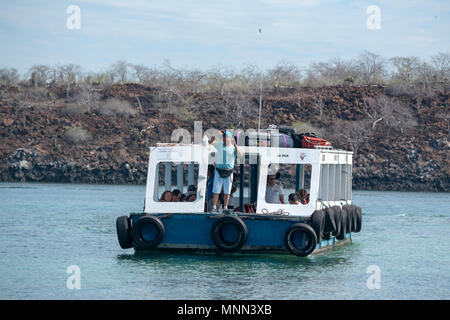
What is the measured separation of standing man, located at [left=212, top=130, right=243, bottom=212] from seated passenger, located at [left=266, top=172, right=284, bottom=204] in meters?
0.91

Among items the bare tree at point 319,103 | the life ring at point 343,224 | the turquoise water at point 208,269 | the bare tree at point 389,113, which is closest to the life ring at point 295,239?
the turquoise water at point 208,269

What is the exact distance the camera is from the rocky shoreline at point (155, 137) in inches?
2697

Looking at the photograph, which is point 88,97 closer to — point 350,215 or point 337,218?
point 350,215

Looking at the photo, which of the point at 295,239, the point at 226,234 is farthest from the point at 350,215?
the point at 226,234

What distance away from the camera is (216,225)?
19359 millimetres

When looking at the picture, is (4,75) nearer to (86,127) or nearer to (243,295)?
(86,127)

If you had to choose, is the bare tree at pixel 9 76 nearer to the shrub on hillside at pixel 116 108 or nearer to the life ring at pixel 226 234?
the shrub on hillside at pixel 116 108

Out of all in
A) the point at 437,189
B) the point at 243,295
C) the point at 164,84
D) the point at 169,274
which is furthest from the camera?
the point at 164,84

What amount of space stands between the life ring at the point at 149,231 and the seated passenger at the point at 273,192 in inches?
104

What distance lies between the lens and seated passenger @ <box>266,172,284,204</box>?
20.4 meters

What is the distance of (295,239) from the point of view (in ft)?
63.0

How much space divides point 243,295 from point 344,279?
330cm

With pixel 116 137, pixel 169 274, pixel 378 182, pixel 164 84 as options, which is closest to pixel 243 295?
pixel 169 274

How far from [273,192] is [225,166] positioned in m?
1.34
